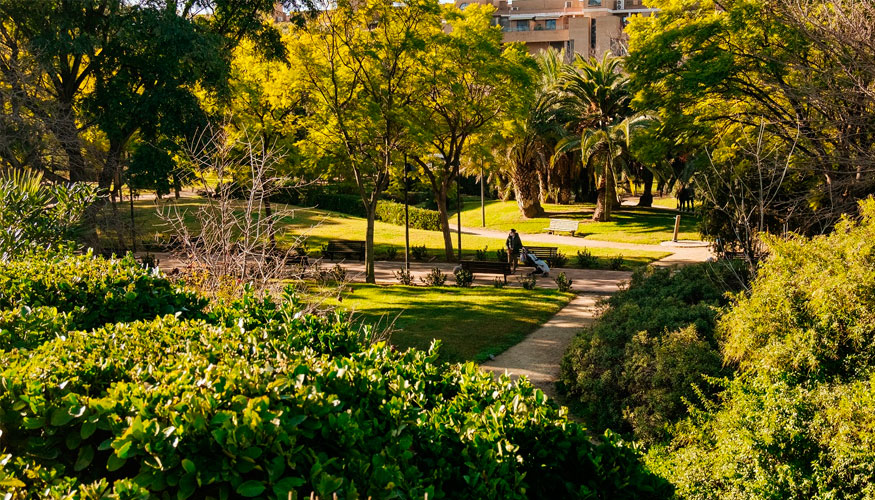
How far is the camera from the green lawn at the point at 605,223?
29.2 m

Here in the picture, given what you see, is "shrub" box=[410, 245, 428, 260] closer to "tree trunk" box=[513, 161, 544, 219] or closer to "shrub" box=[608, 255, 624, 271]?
"shrub" box=[608, 255, 624, 271]

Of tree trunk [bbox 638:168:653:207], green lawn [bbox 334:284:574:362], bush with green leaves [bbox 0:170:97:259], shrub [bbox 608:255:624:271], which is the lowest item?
green lawn [bbox 334:284:574:362]

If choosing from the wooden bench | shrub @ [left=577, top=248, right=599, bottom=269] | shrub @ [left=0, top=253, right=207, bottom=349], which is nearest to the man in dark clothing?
shrub @ [left=577, top=248, right=599, bottom=269]

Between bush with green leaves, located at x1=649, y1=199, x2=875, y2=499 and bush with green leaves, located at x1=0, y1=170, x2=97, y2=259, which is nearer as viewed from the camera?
bush with green leaves, located at x1=649, y1=199, x2=875, y2=499

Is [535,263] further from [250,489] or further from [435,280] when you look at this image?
[250,489]

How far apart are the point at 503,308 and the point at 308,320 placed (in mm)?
9973

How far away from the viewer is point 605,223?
104ft

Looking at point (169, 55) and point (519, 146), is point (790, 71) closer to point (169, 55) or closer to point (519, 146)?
point (169, 55)

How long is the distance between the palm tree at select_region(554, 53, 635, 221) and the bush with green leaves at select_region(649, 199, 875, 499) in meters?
23.0

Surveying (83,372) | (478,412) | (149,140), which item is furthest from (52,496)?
(149,140)

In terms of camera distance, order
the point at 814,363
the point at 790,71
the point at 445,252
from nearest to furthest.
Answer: the point at 814,363 < the point at 790,71 < the point at 445,252

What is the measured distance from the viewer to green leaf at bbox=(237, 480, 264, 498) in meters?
2.89

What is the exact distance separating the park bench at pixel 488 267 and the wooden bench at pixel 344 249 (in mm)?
5787

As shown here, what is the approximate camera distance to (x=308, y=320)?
222 inches
